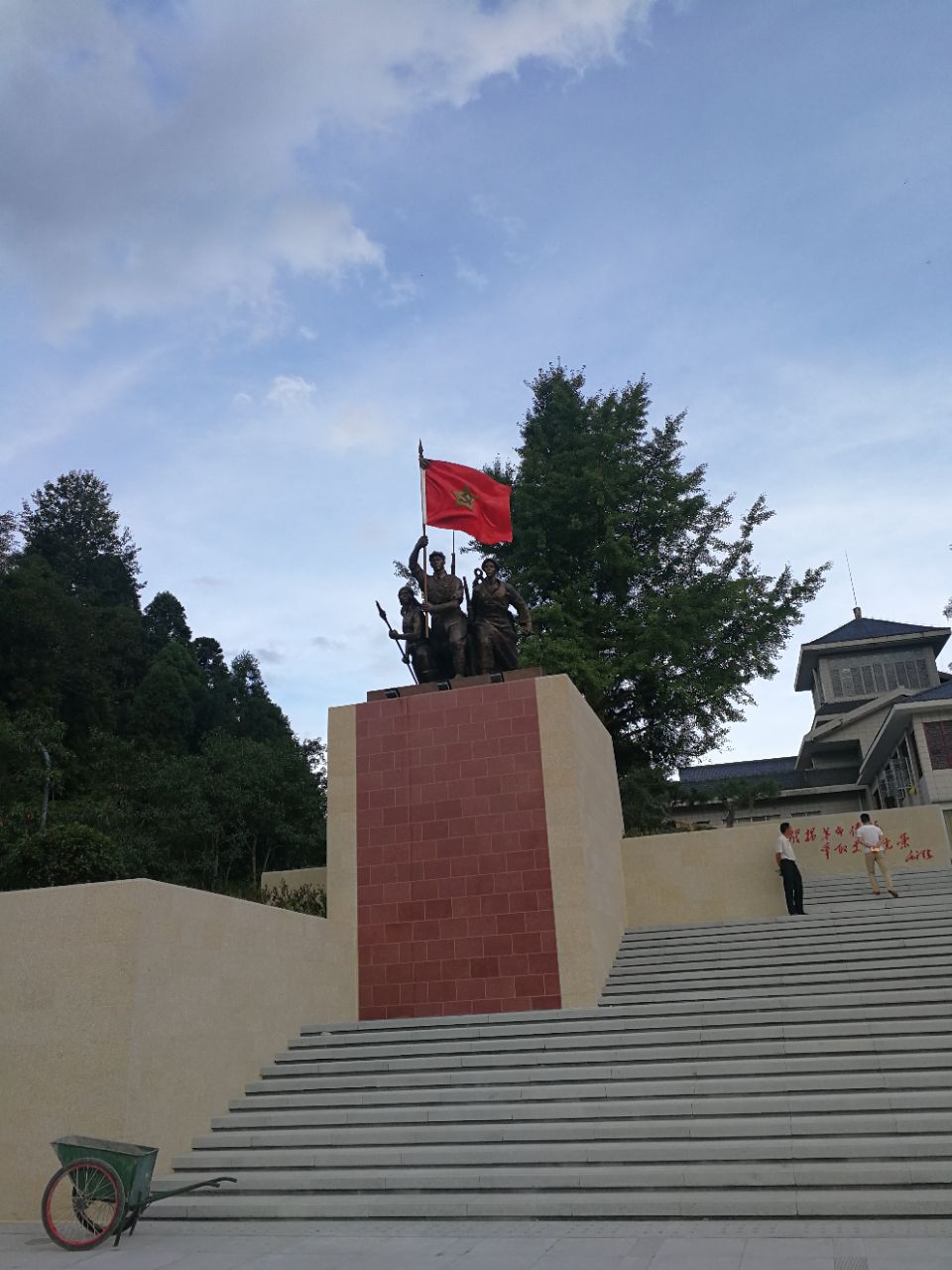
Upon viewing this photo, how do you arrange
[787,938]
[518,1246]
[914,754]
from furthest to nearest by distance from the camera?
1. [914,754]
2. [787,938]
3. [518,1246]

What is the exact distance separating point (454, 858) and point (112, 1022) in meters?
4.24

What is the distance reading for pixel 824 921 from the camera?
1041cm

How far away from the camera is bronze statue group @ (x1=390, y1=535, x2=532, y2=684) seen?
1188 cm

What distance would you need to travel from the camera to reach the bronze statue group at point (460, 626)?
11883 millimetres

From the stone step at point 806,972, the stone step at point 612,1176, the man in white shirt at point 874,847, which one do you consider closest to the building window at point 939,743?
the man in white shirt at point 874,847

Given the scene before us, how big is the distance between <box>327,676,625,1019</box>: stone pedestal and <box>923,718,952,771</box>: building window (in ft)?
42.4

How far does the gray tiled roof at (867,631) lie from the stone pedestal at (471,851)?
77.5ft

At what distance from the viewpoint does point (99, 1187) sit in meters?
5.54

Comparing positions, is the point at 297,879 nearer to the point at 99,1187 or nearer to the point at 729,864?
the point at 729,864

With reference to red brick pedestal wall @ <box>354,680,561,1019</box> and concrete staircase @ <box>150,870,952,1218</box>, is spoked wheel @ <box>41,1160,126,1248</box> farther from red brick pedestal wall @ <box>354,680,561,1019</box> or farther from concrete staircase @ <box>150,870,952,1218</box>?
red brick pedestal wall @ <box>354,680,561,1019</box>

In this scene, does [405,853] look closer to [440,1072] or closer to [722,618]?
[440,1072]

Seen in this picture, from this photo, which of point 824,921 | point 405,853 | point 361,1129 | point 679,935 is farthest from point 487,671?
point 361,1129

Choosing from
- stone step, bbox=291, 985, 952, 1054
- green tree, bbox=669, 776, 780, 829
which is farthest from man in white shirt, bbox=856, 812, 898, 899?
green tree, bbox=669, 776, 780, 829

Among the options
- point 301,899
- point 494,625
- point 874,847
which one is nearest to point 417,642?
point 494,625
